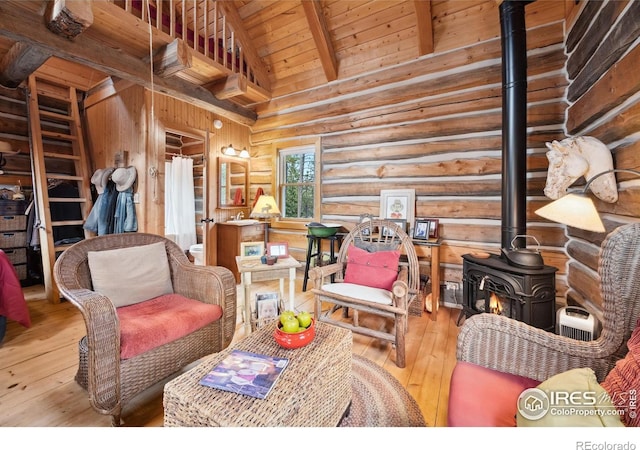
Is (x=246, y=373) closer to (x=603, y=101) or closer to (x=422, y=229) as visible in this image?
(x=422, y=229)

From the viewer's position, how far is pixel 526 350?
1.14 meters

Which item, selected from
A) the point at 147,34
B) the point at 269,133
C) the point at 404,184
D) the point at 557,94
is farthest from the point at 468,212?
the point at 147,34

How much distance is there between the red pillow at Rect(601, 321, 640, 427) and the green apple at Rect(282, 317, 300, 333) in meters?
1.14

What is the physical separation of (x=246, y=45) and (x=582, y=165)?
4.42m

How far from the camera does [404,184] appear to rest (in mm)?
3504

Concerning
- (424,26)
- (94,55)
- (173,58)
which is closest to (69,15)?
(94,55)

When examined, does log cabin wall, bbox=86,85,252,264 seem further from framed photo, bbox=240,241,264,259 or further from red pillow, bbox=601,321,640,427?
red pillow, bbox=601,321,640,427

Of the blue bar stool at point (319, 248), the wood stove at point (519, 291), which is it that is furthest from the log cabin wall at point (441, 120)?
the wood stove at point (519, 291)

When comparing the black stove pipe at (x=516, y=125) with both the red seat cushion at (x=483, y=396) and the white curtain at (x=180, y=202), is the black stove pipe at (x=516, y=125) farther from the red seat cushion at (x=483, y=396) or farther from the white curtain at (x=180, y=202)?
the white curtain at (x=180, y=202)

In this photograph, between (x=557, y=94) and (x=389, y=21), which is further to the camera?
(x=389, y=21)

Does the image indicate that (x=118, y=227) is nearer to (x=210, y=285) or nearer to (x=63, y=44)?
(x=63, y=44)

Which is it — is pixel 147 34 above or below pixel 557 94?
above

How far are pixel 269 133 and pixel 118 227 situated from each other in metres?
2.69

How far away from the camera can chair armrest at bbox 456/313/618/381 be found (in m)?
1.05
